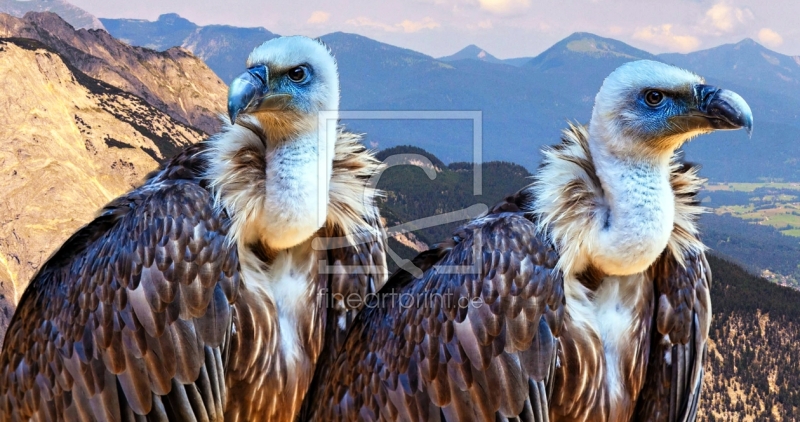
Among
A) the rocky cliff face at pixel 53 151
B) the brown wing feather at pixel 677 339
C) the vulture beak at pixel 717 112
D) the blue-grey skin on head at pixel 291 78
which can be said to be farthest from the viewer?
the rocky cliff face at pixel 53 151

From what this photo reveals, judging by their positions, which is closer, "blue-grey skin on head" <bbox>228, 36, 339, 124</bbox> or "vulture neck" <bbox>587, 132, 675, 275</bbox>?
"vulture neck" <bbox>587, 132, 675, 275</bbox>

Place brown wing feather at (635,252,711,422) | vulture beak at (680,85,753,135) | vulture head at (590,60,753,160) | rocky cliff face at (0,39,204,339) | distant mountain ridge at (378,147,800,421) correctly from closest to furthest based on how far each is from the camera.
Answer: vulture beak at (680,85,753,135) < vulture head at (590,60,753,160) < brown wing feather at (635,252,711,422) < rocky cliff face at (0,39,204,339) < distant mountain ridge at (378,147,800,421)

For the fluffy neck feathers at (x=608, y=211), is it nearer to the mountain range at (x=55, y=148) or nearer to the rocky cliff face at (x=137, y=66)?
the mountain range at (x=55, y=148)

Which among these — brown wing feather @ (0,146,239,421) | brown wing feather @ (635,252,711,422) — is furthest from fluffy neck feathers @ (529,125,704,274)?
brown wing feather @ (0,146,239,421)

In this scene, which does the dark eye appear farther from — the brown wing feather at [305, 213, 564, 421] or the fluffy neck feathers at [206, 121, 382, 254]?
the fluffy neck feathers at [206, 121, 382, 254]

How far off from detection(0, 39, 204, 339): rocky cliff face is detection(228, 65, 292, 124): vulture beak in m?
18.0

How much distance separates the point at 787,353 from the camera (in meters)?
32.1

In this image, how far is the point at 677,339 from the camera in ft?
11.7

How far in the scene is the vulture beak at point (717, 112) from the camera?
3.04 metres

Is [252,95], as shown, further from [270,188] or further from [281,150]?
[270,188]

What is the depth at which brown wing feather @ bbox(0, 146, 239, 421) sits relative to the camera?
3242 millimetres

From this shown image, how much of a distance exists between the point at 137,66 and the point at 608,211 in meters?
41.1

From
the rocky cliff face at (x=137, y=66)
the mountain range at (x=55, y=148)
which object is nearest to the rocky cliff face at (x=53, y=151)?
the mountain range at (x=55, y=148)

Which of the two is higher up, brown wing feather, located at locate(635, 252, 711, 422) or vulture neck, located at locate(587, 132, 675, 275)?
vulture neck, located at locate(587, 132, 675, 275)
